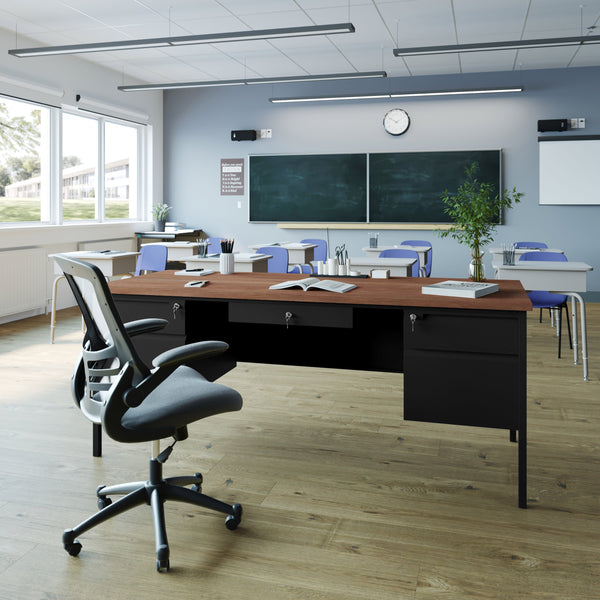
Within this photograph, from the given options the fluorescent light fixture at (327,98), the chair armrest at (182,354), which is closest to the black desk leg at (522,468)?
the chair armrest at (182,354)

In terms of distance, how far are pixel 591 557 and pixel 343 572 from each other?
2.83ft

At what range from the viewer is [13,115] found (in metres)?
6.96

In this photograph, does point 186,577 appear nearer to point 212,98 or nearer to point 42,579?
point 42,579

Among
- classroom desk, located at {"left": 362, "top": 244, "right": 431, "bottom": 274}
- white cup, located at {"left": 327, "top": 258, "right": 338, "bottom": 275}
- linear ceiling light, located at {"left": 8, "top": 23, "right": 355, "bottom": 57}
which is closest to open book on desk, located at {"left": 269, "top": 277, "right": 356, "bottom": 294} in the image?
white cup, located at {"left": 327, "top": 258, "right": 338, "bottom": 275}

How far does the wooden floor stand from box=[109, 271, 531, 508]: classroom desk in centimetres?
10

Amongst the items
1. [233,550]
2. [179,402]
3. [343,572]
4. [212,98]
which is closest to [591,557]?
[343,572]

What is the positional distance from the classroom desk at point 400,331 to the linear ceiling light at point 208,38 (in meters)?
2.55

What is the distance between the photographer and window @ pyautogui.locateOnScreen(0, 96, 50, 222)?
6.93 m

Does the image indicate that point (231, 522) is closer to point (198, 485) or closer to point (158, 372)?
point (198, 485)

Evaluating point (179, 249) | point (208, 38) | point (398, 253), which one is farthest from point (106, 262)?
point (398, 253)

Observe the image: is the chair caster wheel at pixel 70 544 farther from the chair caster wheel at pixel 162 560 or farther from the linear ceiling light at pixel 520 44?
the linear ceiling light at pixel 520 44

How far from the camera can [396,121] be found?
8812mm

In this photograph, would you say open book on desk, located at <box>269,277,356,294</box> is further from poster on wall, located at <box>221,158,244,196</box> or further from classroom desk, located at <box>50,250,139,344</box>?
poster on wall, located at <box>221,158,244,196</box>

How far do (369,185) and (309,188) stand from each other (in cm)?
88
